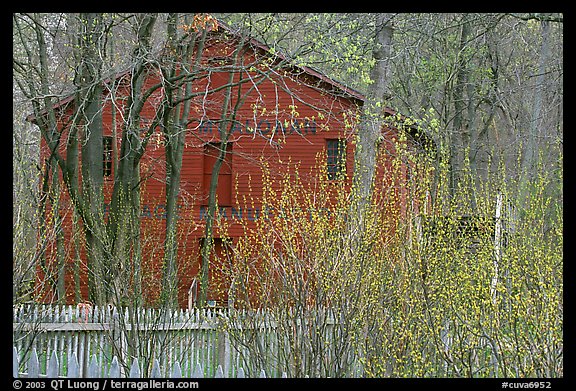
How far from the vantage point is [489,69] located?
81.4 ft

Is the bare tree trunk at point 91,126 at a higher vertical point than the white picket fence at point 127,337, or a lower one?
higher

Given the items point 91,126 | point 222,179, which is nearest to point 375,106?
point 91,126

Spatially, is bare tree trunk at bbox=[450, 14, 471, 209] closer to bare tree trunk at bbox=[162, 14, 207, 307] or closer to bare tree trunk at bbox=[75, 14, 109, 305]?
bare tree trunk at bbox=[162, 14, 207, 307]

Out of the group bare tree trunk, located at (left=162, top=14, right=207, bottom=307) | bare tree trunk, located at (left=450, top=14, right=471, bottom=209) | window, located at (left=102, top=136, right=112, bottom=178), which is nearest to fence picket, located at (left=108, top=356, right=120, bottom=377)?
bare tree trunk, located at (left=162, top=14, right=207, bottom=307)

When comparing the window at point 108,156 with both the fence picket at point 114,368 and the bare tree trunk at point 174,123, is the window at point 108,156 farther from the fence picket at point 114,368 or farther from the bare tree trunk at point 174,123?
the fence picket at point 114,368

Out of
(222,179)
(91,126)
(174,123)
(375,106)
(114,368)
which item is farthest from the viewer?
(222,179)

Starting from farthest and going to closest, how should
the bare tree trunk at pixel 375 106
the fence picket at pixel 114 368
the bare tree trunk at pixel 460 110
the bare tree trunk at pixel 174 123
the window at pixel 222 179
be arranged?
the bare tree trunk at pixel 460 110 → the window at pixel 222 179 → the bare tree trunk at pixel 174 123 → the bare tree trunk at pixel 375 106 → the fence picket at pixel 114 368

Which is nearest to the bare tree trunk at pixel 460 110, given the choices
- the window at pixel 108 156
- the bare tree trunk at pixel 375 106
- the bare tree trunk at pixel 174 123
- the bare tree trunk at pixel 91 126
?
the bare tree trunk at pixel 375 106

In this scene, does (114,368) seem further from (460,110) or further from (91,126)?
(460,110)

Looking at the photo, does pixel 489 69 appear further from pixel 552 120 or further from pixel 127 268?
pixel 127 268

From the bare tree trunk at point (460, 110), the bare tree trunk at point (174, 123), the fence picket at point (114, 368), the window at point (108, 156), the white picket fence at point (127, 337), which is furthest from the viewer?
the bare tree trunk at point (460, 110)
